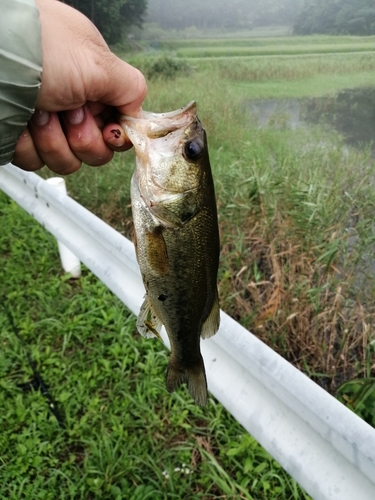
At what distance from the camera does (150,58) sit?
6.00 m

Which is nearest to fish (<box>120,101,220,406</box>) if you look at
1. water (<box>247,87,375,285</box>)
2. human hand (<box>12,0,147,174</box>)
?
human hand (<box>12,0,147,174</box>)

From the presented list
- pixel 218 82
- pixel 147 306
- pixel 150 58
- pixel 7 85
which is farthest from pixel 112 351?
pixel 150 58

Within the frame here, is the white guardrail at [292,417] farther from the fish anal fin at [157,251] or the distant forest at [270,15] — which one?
the distant forest at [270,15]

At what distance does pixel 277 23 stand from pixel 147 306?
120 inches

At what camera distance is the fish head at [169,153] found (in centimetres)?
136

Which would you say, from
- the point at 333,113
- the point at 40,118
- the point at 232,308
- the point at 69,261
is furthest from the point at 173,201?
the point at 333,113

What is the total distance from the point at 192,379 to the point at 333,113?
3.21 metres

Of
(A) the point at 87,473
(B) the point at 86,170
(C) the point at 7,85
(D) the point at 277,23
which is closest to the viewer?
(C) the point at 7,85

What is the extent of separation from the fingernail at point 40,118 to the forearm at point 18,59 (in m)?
0.17

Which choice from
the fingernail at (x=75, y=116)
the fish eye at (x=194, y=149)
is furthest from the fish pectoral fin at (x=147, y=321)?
the fingernail at (x=75, y=116)

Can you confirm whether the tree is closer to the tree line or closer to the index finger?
the tree line

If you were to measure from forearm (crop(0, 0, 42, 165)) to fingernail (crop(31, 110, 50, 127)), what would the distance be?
17cm

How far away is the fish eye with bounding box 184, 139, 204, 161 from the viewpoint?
136cm

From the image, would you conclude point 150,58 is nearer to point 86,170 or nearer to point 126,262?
point 86,170
